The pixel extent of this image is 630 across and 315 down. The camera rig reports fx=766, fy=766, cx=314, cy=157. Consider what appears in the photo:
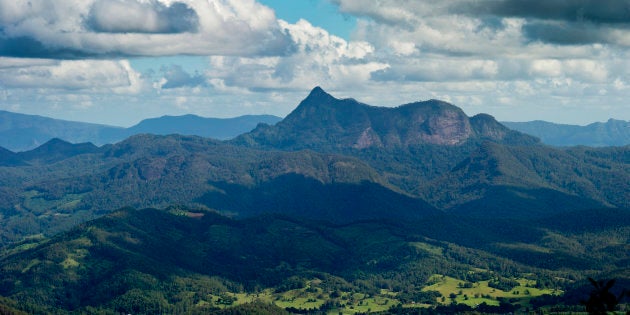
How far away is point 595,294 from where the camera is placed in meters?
70.1

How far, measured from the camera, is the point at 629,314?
2837 inches

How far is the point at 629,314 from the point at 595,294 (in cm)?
495
